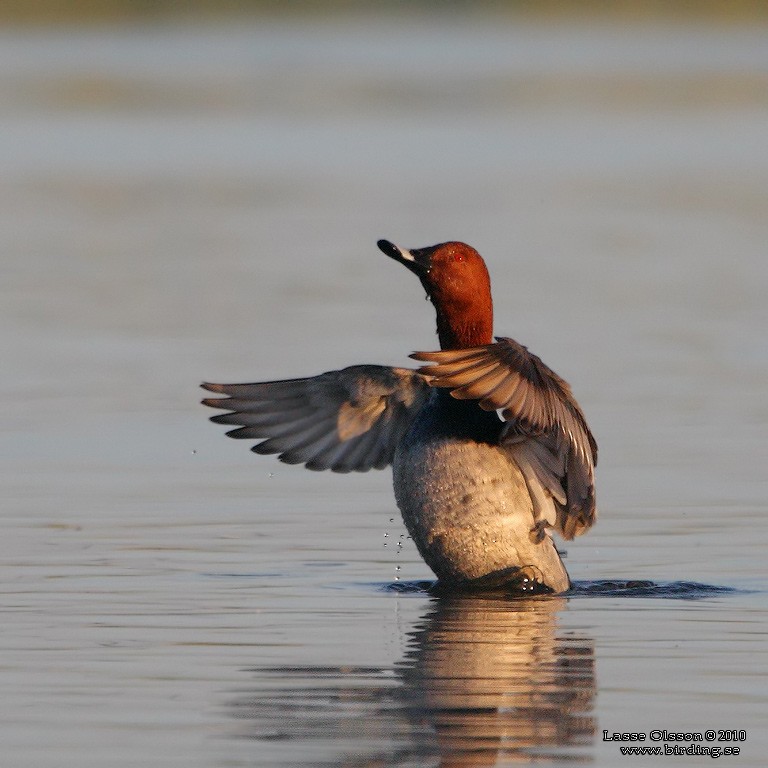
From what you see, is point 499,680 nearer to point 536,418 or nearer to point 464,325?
point 536,418

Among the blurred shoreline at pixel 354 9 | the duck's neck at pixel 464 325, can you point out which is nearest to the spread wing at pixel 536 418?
the duck's neck at pixel 464 325

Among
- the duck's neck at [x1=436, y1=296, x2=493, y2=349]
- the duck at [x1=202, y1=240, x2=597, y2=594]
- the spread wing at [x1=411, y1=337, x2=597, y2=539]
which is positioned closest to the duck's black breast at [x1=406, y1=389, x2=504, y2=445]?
the duck at [x1=202, y1=240, x2=597, y2=594]

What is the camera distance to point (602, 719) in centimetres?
636

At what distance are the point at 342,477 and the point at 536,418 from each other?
3243 mm

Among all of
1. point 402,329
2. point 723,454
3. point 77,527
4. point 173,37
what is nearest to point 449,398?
point 77,527

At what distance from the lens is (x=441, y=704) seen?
6.52m

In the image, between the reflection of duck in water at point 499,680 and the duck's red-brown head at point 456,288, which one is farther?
the duck's red-brown head at point 456,288

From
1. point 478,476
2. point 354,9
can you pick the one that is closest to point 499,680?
point 478,476

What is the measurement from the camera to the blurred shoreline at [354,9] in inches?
2474

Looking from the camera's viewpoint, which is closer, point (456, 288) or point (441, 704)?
point (441, 704)

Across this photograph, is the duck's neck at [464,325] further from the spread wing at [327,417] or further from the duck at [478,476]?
the spread wing at [327,417]

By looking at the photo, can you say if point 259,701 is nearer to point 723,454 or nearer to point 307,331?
point 723,454

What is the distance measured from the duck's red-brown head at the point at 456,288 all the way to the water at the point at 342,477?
1.07m

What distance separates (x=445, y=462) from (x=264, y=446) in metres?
1.18
